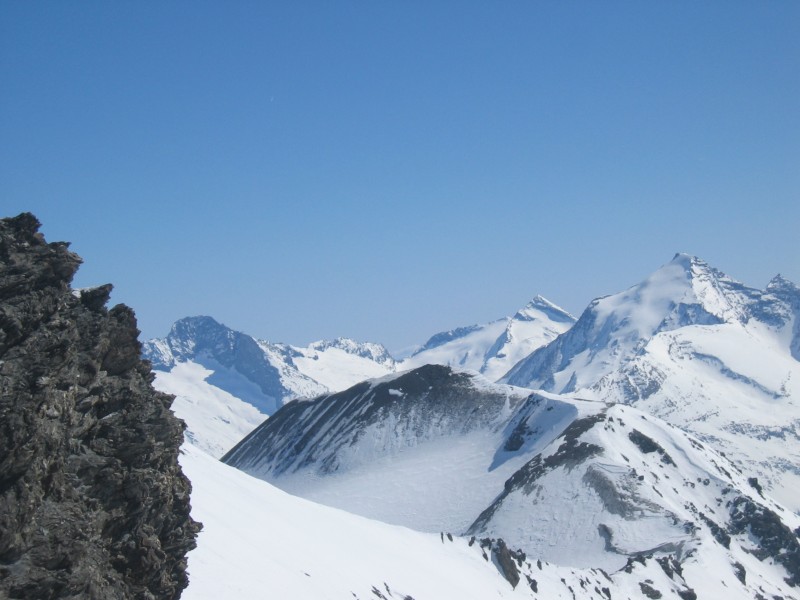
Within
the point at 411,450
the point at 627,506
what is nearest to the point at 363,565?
the point at 627,506

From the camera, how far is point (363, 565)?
56469 millimetres

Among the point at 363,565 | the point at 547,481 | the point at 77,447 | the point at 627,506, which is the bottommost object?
the point at 363,565

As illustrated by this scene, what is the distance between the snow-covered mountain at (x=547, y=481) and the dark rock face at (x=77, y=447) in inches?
2657

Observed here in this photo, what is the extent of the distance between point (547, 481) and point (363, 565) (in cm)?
6496

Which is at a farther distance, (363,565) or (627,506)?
(627,506)

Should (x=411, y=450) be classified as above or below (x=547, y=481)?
below

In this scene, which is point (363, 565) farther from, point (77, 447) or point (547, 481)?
point (547, 481)

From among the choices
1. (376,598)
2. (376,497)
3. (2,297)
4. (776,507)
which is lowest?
(376,497)

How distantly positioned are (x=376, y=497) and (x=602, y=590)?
63.6m

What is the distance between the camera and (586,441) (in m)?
124

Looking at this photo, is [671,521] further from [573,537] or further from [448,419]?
[448,419]

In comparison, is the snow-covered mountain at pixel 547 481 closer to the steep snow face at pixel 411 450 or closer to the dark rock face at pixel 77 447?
the steep snow face at pixel 411 450

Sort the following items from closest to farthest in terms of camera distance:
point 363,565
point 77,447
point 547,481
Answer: point 77,447
point 363,565
point 547,481

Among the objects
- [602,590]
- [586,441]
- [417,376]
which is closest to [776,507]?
[586,441]
